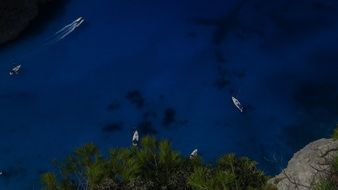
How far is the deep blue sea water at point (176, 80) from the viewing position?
122 feet

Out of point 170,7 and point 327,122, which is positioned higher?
point 170,7

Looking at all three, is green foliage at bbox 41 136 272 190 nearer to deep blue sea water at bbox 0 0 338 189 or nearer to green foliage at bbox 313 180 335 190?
green foliage at bbox 313 180 335 190

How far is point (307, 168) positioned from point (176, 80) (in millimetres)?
27499

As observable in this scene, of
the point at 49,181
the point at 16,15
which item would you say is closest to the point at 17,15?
the point at 16,15

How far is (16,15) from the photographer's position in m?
48.7

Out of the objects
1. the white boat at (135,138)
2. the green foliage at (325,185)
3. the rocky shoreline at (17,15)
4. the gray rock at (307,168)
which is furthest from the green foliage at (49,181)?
the rocky shoreline at (17,15)

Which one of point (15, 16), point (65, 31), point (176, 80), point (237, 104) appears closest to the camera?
point (237, 104)

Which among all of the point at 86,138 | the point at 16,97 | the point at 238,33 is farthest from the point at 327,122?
the point at 16,97

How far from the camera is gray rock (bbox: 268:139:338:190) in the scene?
1409cm

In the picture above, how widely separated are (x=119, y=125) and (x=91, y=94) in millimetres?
3853

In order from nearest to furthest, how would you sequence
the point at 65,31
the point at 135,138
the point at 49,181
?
the point at 49,181 → the point at 135,138 → the point at 65,31

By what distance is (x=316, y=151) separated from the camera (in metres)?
15.3

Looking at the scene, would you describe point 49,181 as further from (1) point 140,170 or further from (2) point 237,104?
(2) point 237,104

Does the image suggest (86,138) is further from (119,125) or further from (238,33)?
(238,33)
